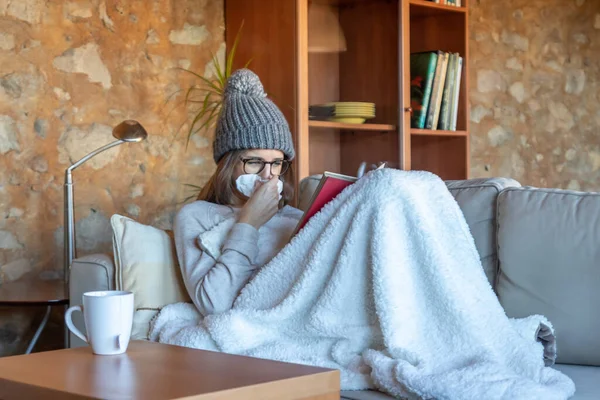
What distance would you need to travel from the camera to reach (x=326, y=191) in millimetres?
1741

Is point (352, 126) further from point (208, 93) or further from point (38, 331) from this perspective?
point (38, 331)

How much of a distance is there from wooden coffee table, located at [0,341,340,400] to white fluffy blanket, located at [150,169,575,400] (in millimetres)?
339

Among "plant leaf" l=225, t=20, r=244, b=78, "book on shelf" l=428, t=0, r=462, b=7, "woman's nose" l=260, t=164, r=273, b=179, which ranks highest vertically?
"book on shelf" l=428, t=0, r=462, b=7

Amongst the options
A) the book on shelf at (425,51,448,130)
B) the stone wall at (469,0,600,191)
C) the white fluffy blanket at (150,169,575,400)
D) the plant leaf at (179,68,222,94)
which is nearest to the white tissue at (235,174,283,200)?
the white fluffy blanket at (150,169,575,400)

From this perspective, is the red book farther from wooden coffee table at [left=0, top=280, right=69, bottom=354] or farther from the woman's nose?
wooden coffee table at [left=0, top=280, right=69, bottom=354]

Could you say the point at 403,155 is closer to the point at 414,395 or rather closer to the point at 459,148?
the point at 459,148

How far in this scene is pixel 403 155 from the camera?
3162 mm

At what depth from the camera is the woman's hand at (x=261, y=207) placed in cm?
190

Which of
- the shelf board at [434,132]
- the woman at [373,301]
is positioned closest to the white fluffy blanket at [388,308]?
the woman at [373,301]

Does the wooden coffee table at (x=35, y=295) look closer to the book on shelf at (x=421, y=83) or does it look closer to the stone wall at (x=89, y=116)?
the stone wall at (x=89, y=116)

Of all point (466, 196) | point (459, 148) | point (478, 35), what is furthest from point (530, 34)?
point (466, 196)

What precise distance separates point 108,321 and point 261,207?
2.34 feet

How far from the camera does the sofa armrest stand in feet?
6.48

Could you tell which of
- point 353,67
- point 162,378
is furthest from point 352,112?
point 162,378
